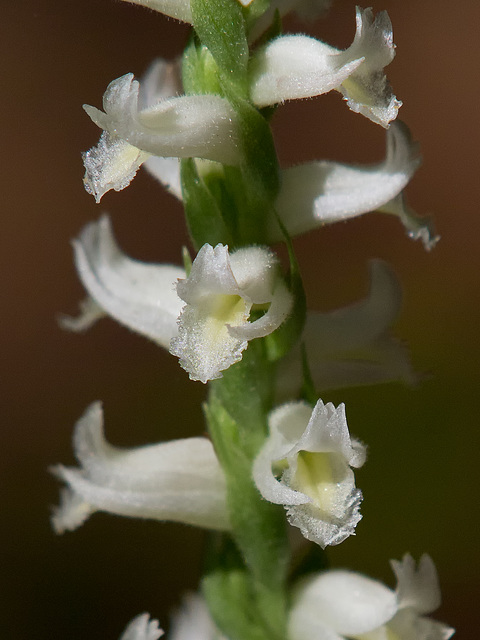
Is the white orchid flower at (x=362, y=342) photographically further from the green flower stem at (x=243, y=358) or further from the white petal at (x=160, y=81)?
the white petal at (x=160, y=81)

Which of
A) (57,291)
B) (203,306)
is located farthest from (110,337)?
(203,306)

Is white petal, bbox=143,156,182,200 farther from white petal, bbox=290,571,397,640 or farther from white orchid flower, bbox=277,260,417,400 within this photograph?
white petal, bbox=290,571,397,640

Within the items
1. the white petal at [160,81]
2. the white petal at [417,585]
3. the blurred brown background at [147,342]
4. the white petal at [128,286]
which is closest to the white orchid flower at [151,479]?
the white petal at [128,286]

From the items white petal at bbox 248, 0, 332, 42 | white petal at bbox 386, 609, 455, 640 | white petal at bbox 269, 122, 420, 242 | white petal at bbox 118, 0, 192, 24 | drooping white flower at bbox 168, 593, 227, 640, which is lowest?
drooping white flower at bbox 168, 593, 227, 640

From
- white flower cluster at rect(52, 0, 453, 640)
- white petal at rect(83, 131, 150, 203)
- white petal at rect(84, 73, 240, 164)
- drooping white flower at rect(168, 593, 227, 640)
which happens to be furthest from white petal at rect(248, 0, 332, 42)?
drooping white flower at rect(168, 593, 227, 640)

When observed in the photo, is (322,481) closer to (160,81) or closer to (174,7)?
(174,7)

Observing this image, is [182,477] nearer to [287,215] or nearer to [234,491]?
[234,491]
